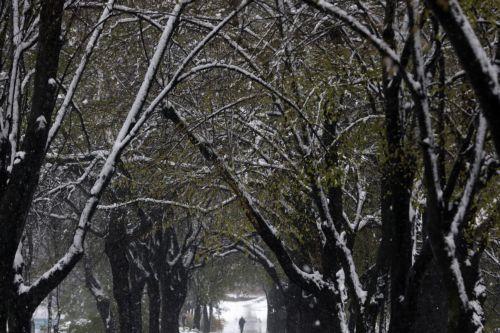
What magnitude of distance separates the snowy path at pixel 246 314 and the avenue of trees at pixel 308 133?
5005 cm

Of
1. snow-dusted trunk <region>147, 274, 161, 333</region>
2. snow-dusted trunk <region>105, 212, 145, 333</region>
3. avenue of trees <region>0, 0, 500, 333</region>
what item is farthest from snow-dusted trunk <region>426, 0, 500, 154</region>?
snow-dusted trunk <region>147, 274, 161, 333</region>

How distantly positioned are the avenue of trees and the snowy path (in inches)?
1971

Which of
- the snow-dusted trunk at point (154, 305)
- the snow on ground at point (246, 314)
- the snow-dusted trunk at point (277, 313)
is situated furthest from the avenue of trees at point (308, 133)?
the snow on ground at point (246, 314)

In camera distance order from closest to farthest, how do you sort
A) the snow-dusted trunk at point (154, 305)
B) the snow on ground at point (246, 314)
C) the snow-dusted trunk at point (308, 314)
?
1. the snow-dusted trunk at point (308, 314)
2. the snow-dusted trunk at point (154, 305)
3. the snow on ground at point (246, 314)

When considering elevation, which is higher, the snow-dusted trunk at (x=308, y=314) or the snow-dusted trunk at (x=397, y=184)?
the snow-dusted trunk at (x=397, y=184)

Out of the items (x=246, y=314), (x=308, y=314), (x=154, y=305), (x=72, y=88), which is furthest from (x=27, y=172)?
(x=246, y=314)

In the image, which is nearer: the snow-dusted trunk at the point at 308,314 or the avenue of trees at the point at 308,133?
the avenue of trees at the point at 308,133

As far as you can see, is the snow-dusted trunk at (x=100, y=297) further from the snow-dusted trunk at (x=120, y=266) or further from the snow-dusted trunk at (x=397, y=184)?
the snow-dusted trunk at (x=397, y=184)

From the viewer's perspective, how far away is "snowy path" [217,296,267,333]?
6525 cm

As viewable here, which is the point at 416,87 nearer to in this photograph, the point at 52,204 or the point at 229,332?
the point at 52,204

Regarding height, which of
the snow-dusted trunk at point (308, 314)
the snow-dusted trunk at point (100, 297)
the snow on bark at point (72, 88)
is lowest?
the snow-dusted trunk at point (308, 314)

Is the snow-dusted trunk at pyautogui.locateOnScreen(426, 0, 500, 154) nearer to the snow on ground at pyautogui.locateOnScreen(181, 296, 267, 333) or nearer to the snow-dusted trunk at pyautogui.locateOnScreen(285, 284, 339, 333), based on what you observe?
the snow-dusted trunk at pyautogui.locateOnScreen(285, 284, 339, 333)

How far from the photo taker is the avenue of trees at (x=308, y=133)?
5965 mm

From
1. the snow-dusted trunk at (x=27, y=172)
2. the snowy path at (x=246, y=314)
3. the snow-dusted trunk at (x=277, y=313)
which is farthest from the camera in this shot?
the snowy path at (x=246, y=314)
